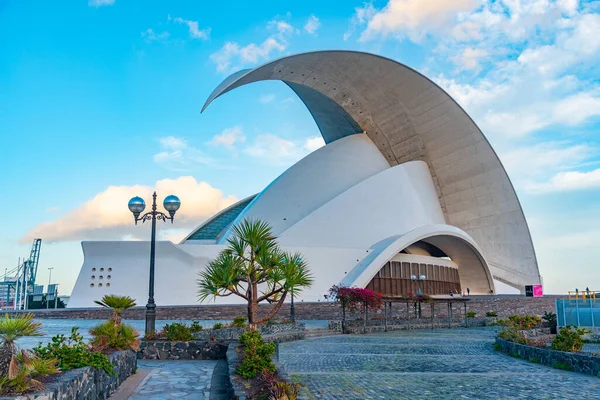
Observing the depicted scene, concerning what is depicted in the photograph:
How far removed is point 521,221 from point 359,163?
39.5 feet

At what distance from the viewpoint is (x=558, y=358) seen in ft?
31.1

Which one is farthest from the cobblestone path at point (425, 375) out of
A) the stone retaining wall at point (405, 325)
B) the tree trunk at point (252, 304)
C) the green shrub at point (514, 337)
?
the stone retaining wall at point (405, 325)

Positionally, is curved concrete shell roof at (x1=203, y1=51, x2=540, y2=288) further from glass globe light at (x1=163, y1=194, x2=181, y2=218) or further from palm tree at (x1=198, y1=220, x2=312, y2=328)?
palm tree at (x1=198, y1=220, x2=312, y2=328)

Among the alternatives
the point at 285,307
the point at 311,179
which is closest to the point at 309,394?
the point at 285,307

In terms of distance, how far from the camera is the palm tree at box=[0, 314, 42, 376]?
3.91 meters

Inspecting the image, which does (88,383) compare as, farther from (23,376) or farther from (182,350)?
(182,350)

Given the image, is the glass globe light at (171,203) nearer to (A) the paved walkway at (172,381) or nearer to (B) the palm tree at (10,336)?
(A) the paved walkway at (172,381)

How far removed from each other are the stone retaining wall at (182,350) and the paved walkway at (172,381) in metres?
0.23

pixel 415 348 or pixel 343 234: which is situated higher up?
pixel 343 234

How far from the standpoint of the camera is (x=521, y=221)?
35500 mm

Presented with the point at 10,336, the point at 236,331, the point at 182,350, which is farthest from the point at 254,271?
the point at 10,336

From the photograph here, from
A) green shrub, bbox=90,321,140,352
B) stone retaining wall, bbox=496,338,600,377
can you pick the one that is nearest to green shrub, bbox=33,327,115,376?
green shrub, bbox=90,321,140,352

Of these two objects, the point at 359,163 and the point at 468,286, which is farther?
the point at 468,286

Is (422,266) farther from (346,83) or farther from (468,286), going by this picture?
(346,83)
